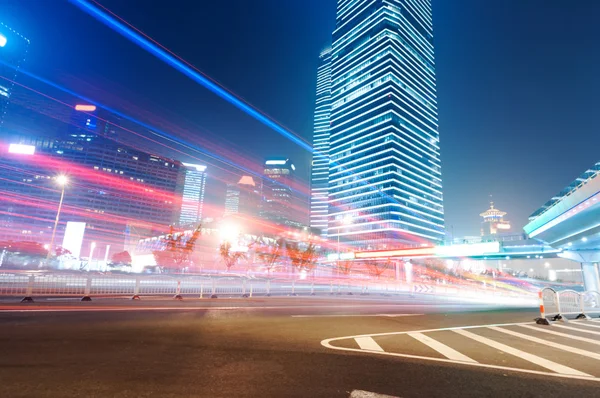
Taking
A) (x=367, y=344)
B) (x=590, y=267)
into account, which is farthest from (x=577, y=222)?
(x=367, y=344)

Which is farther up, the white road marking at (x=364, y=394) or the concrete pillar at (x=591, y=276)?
the concrete pillar at (x=591, y=276)

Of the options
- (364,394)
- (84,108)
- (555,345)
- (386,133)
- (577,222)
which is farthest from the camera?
(84,108)

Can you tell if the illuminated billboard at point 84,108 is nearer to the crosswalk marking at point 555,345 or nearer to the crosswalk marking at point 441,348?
the crosswalk marking at point 441,348

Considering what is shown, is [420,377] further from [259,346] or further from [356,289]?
[356,289]

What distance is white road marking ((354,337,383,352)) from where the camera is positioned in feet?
21.8

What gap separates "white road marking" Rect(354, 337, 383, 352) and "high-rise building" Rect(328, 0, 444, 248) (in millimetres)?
139956

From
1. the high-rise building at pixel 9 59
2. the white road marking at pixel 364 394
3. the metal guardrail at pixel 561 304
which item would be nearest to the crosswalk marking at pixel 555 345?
the metal guardrail at pixel 561 304

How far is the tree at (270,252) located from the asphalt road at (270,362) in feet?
215

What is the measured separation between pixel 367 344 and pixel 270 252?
7188 centimetres

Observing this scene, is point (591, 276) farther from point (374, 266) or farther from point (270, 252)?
point (374, 266)

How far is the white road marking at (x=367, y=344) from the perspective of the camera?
6.63 meters

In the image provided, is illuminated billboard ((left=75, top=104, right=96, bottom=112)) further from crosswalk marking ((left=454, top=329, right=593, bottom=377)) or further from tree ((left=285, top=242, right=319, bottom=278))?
crosswalk marking ((left=454, top=329, right=593, bottom=377))

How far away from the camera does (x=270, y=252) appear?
7769 centimetres

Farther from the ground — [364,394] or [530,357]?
[364,394]
